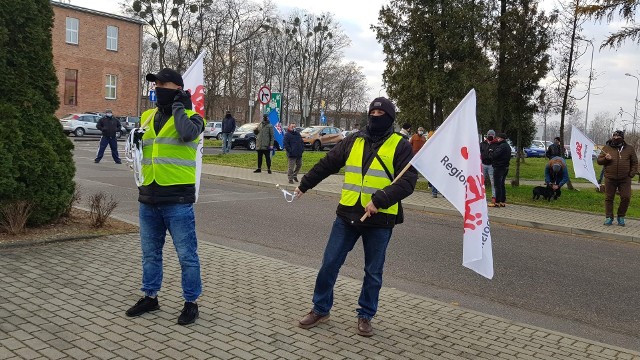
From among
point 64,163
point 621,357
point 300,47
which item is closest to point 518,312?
point 621,357

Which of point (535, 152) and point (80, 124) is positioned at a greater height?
point (80, 124)

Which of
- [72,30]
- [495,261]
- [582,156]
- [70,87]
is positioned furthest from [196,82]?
A: [72,30]

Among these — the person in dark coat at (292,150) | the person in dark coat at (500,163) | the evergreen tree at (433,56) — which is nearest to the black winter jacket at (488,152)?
the person in dark coat at (500,163)

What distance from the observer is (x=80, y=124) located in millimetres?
38531

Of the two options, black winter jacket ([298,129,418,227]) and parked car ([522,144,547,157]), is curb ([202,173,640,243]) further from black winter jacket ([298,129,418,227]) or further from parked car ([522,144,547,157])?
parked car ([522,144,547,157])

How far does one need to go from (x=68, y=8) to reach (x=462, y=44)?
38.5 meters

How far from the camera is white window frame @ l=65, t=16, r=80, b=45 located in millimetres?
46406

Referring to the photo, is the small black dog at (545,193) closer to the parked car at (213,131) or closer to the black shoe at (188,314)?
the black shoe at (188,314)

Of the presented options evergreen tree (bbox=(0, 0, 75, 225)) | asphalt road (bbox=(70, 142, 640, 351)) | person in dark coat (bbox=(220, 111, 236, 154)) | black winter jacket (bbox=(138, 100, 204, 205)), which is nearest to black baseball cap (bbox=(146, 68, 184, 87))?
black winter jacket (bbox=(138, 100, 204, 205))

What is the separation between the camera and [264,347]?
4312mm

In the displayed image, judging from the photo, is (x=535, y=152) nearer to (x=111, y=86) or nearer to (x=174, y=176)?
(x=111, y=86)

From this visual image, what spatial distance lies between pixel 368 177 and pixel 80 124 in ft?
124

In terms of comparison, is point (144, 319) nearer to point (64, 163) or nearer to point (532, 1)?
point (64, 163)

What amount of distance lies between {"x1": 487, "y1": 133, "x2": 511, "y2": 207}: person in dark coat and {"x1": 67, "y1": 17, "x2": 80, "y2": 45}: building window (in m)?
41.7
